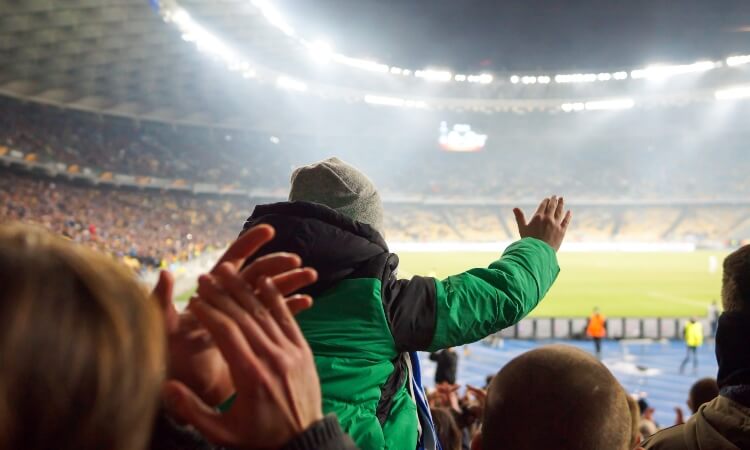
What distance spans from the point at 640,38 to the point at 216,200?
26515 mm

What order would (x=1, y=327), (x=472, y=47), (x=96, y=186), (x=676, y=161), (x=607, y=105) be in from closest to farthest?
1. (x=1, y=327)
2. (x=96, y=186)
3. (x=472, y=47)
4. (x=607, y=105)
5. (x=676, y=161)

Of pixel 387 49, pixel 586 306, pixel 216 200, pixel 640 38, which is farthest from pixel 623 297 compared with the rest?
pixel 216 200

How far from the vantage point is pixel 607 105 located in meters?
43.0

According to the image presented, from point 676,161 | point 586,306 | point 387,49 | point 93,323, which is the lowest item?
point 586,306

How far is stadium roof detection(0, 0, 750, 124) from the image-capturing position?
71.3ft

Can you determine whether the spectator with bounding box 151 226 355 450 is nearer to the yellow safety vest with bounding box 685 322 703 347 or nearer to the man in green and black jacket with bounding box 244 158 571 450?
the man in green and black jacket with bounding box 244 158 571 450

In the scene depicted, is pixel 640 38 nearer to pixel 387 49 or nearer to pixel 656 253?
pixel 656 253

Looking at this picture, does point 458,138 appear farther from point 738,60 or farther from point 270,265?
point 270,265

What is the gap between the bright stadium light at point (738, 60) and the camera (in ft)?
114

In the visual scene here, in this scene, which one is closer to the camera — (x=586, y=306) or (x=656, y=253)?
(x=586, y=306)

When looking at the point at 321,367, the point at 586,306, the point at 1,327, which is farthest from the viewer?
the point at 586,306

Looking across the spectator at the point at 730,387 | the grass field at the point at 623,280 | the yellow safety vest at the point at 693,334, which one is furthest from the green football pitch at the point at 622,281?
the spectator at the point at 730,387

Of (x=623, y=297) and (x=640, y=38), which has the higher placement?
(x=640, y=38)

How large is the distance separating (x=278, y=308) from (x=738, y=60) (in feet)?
140
